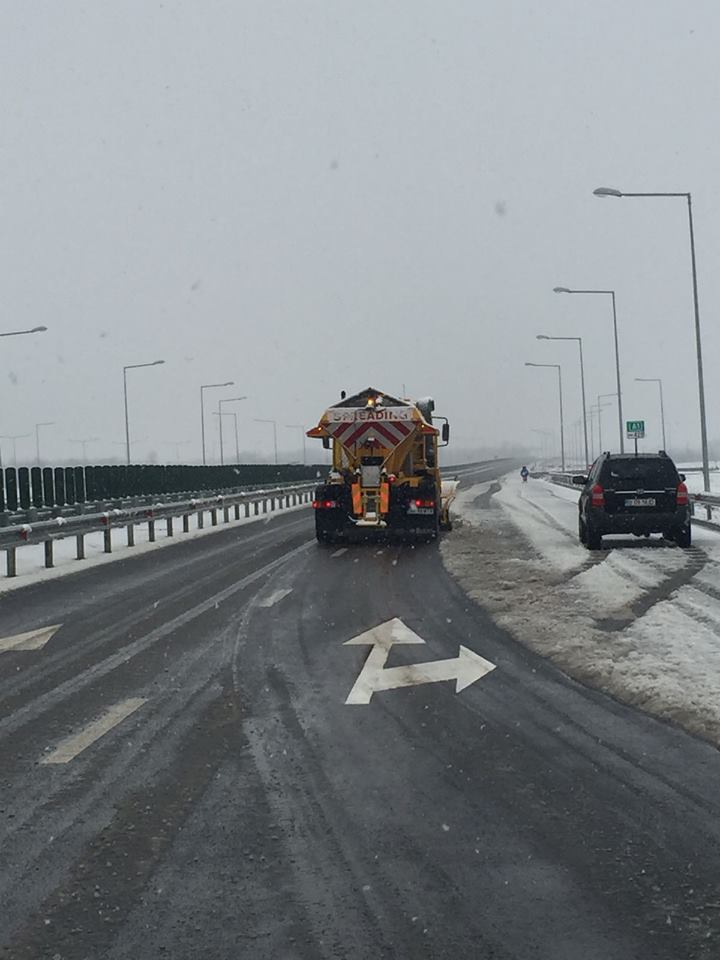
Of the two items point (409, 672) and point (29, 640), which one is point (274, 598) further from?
point (409, 672)

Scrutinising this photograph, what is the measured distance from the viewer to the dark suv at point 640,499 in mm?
18844

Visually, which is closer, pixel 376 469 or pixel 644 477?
pixel 644 477

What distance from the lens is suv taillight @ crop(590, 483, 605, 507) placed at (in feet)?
62.1

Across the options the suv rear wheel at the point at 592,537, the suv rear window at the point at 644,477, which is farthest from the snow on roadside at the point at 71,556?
the suv rear window at the point at 644,477

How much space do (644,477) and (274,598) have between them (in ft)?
27.8

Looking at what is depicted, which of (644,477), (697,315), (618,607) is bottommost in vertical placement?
(618,607)

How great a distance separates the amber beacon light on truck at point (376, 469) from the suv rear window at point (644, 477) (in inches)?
159

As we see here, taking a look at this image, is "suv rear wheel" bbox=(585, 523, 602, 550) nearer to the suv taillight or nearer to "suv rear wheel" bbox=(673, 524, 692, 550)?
the suv taillight

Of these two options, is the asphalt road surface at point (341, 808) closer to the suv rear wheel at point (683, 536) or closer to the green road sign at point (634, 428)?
→ the suv rear wheel at point (683, 536)

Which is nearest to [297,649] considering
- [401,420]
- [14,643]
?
[14,643]

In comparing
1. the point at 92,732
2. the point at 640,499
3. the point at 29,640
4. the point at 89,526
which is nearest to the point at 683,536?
the point at 640,499

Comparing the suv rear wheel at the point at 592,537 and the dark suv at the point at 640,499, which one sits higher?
the dark suv at the point at 640,499

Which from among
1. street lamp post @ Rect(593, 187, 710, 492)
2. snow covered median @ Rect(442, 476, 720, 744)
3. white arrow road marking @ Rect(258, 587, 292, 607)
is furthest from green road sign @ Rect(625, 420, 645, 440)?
white arrow road marking @ Rect(258, 587, 292, 607)

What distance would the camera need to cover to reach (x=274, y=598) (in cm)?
1324
